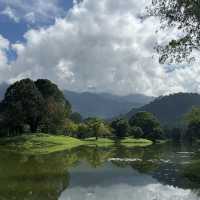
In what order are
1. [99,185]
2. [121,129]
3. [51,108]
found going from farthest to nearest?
1. [121,129]
2. [51,108]
3. [99,185]

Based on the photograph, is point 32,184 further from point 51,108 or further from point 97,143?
point 97,143

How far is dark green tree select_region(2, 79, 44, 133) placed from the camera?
11012 cm

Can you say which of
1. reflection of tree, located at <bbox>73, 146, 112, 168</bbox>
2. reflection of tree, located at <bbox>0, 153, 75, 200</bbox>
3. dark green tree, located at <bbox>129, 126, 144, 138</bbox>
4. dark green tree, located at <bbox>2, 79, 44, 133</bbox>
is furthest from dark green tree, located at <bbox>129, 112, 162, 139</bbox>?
reflection of tree, located at <bbox>0, 153, 75, 200</bbox>

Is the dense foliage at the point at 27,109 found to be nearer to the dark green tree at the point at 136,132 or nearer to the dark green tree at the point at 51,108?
the dark green tree at the point at 51,108

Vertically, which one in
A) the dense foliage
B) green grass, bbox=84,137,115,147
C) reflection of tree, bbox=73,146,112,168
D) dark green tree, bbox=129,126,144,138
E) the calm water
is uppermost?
the dense foliage

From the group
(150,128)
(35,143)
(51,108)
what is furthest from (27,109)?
(150,128)

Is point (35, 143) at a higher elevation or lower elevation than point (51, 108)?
lower

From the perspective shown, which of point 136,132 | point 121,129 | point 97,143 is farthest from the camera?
point 136,132

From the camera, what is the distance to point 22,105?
110750 millimetres

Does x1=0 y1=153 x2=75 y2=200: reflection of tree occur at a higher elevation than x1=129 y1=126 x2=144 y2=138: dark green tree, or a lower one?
lower

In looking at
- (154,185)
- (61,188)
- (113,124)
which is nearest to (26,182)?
(61,188)

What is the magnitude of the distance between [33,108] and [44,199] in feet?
277

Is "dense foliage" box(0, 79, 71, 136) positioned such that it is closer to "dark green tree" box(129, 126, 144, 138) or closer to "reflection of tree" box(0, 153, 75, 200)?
"dark green tree" box(129, 126, 144, 138)

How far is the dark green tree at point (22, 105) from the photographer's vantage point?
11012cm
